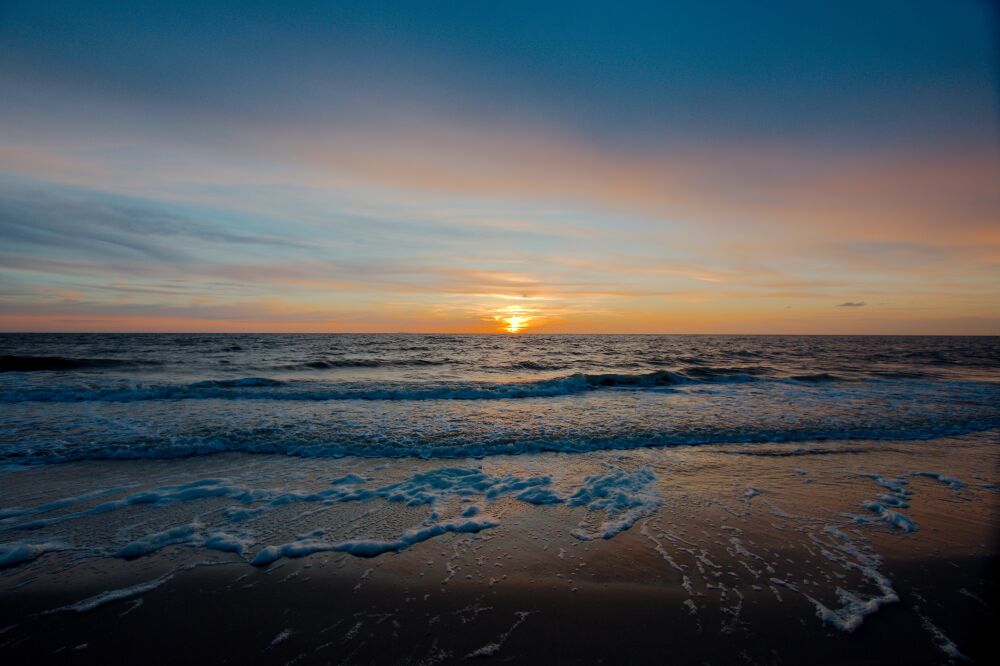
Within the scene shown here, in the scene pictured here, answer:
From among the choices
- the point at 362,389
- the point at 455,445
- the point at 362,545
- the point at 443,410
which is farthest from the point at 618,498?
the point at 362,389

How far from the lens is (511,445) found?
31.8ft

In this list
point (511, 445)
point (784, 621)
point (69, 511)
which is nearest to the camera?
point (784, 621)

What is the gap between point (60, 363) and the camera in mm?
27062

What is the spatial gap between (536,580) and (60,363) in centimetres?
3588

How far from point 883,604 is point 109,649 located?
675cm

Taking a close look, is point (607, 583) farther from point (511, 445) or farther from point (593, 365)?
point (593, 365)

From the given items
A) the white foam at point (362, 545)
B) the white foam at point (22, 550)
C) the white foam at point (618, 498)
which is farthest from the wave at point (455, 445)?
the white foam at point (22, 550)

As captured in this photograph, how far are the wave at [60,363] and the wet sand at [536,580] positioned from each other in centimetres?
2448

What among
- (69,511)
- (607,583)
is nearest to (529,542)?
(607,583)

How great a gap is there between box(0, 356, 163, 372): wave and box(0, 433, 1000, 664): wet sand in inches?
964

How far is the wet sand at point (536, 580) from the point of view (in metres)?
3.53

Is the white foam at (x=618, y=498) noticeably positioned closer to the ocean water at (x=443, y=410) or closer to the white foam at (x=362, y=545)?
the white foam at (x=362, y=545)

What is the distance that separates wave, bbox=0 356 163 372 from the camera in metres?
24.7

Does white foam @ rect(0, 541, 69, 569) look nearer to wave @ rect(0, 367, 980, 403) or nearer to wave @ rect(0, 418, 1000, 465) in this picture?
wave @ rect(0, 418, 1000, 465)
